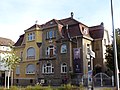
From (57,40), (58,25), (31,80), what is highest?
(58,25)

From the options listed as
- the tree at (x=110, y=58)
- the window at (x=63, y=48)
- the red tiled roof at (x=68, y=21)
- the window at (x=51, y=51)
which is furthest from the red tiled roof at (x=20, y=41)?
the tree at (x=110, y=58)

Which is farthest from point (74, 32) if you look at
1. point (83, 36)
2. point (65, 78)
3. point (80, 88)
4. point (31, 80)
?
point (80, 88)

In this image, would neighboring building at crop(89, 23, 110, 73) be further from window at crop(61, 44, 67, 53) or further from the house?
the house

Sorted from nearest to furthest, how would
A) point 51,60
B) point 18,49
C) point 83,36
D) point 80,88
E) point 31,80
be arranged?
point 80,88 < point 83,36 < point 51,60 < point 31,80 < point 18,49

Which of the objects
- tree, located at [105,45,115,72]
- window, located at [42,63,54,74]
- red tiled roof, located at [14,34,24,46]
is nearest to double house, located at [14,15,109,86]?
window, located at [42,63,54,74]

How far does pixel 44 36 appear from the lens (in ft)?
159

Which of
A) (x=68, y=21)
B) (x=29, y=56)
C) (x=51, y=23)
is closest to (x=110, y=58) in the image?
(x=68, y=21)

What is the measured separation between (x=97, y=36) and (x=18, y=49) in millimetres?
18435

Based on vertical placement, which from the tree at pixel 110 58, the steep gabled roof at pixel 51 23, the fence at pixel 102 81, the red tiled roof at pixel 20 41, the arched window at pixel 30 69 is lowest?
the fence at pixel 102 81

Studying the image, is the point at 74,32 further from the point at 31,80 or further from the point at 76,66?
the point at 31,80

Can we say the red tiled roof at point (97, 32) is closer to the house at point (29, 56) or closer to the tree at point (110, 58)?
the tree at point (110, 58)

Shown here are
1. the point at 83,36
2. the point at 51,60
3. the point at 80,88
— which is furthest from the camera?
the point at 51,60

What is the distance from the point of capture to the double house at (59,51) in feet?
142

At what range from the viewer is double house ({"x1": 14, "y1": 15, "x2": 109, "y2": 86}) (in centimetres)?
4328
